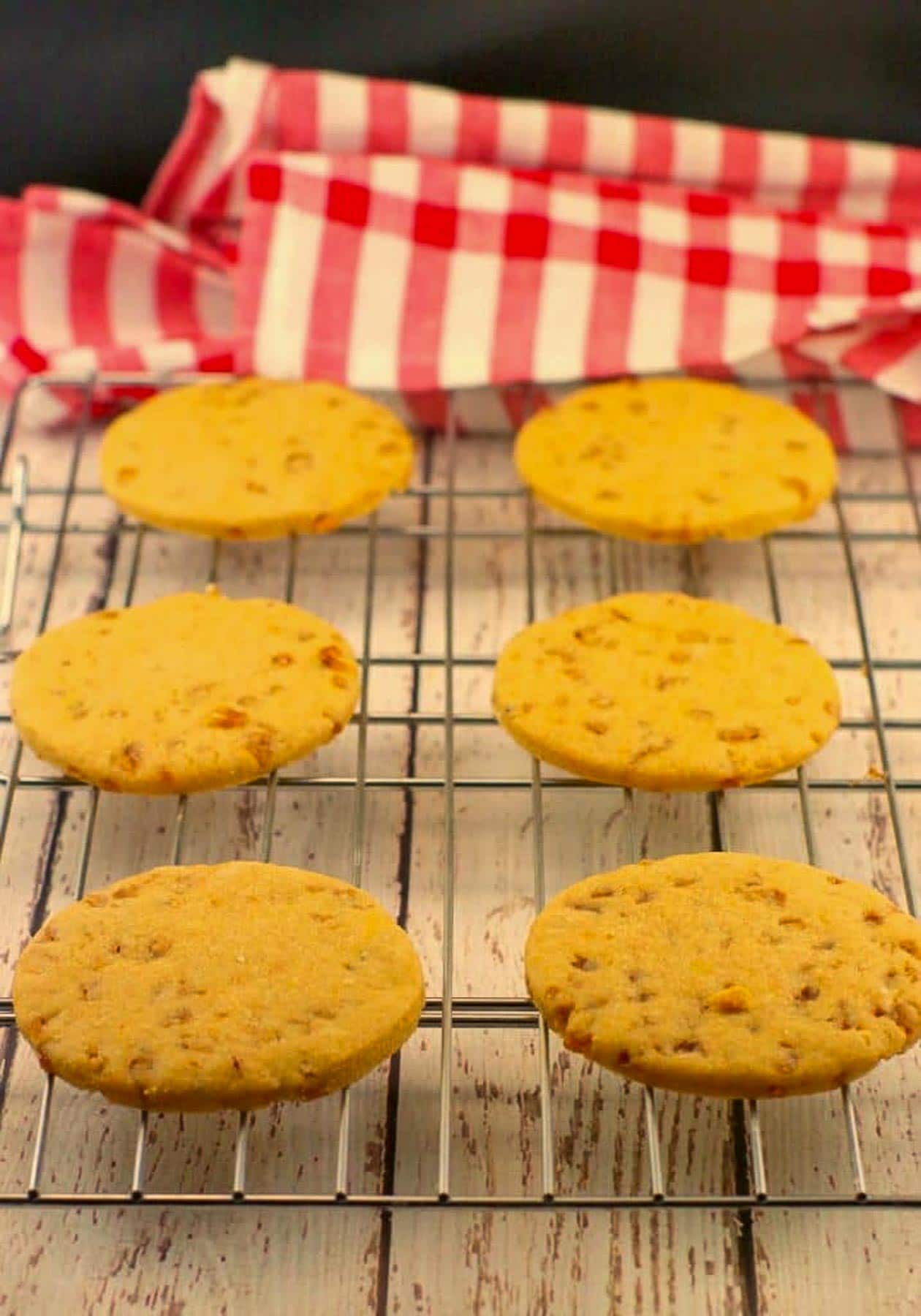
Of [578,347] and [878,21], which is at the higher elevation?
[878,21]

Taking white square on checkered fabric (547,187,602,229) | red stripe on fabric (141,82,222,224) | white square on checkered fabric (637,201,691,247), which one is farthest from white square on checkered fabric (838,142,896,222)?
red stripe on fabric (141,82,222,224)

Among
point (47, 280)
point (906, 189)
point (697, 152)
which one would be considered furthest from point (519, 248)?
point (47, 280)

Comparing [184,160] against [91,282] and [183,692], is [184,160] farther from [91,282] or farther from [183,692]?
[183,692]

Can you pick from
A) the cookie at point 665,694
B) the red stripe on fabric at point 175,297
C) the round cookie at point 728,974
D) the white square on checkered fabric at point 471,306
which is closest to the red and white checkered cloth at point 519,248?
the white square on checkered fabric at point 471,306

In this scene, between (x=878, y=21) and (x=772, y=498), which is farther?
(x=878, y=21)

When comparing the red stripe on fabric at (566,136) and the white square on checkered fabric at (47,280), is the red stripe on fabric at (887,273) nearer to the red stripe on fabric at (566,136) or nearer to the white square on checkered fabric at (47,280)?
the red stripe on fabric at (566,136)

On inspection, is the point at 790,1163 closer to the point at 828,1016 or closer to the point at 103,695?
the point at 828,1016

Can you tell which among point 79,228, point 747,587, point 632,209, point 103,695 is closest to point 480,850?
point 103,695

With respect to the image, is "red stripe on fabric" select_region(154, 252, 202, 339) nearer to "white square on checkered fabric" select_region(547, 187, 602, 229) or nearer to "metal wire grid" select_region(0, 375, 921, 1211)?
"metal wire grid" select_region(0, 375, 921, 1211)
